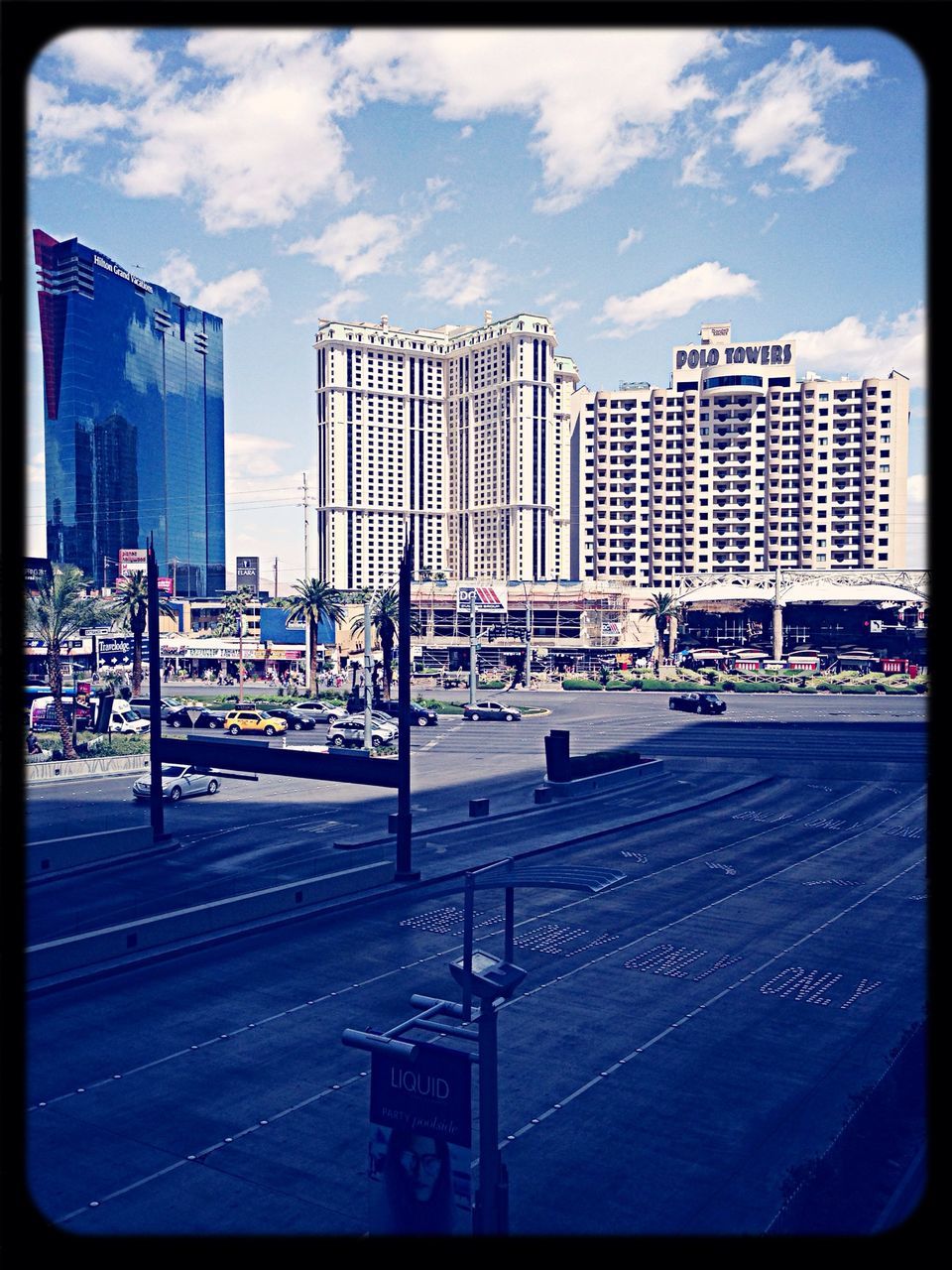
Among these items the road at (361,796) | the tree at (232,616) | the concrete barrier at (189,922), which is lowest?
the road at (361,796)

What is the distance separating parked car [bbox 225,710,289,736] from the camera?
5553 centimetres

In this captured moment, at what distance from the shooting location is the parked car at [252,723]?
55531 mm

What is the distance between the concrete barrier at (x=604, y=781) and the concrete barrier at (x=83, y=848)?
15035 millimetres

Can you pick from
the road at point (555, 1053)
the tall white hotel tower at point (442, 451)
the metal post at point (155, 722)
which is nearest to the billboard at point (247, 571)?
the tall white hotel tower at point (442, 451)

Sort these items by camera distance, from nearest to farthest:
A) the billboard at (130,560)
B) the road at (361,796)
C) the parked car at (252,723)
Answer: the road at (361,796) < the parked car at (252,723) < the billboard at (130,560)

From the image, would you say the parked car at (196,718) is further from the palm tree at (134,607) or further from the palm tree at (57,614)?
the palm tree at (57,614)

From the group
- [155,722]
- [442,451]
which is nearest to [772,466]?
[442,451]

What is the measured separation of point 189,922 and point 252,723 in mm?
35900

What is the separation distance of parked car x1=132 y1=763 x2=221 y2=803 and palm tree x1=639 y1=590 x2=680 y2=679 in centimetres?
5856

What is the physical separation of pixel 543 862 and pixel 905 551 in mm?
120955

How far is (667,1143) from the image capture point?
40.7ft

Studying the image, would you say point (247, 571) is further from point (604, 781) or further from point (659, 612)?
point (604, 781)

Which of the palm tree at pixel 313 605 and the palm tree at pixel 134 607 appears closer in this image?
the palm tree at pixel 134 607

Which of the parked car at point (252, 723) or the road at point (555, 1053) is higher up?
the parked car at point (252, 723)
